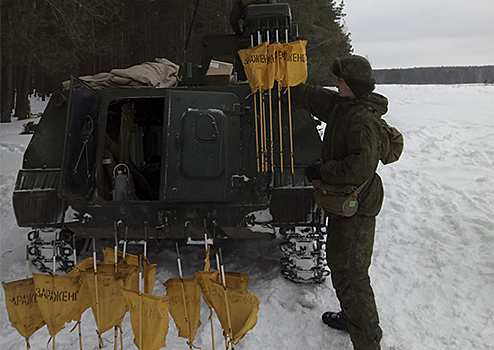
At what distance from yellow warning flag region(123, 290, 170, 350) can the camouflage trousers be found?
1.22m

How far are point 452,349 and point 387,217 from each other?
2855 mm

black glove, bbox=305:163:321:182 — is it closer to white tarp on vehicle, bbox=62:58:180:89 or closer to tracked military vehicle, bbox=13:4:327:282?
tracked military vehicle, bbox=13:4:327:282

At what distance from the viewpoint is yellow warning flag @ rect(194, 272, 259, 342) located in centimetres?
277

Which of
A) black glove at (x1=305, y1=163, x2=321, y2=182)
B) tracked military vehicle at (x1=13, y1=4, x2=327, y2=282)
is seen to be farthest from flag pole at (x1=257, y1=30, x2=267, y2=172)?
black glove at (x1=305, y1=163, x2=321, y2=182)

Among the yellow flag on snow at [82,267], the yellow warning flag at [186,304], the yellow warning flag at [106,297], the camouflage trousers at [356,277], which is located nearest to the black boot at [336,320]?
the camouflage trousers at [356,277]

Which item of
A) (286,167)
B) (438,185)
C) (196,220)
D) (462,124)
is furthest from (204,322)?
(462,124)

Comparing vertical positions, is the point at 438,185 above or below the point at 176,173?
below

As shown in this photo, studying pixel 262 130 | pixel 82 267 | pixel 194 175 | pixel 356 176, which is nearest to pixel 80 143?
pixel 194 175

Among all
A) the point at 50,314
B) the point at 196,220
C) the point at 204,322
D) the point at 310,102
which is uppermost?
the point at 310,102

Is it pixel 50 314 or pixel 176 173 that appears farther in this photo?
pixel 176 173

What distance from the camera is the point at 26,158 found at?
164 inches

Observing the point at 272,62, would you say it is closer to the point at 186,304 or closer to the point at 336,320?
the point at 186,304

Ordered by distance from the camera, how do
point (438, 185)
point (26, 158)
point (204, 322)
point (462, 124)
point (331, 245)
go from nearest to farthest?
point (331, 245)
point (204, 322)
point (26, 158)
point (438, 185)
point (462, 124)

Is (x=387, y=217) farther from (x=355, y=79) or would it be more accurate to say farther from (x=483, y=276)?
(x=355, y=79)
